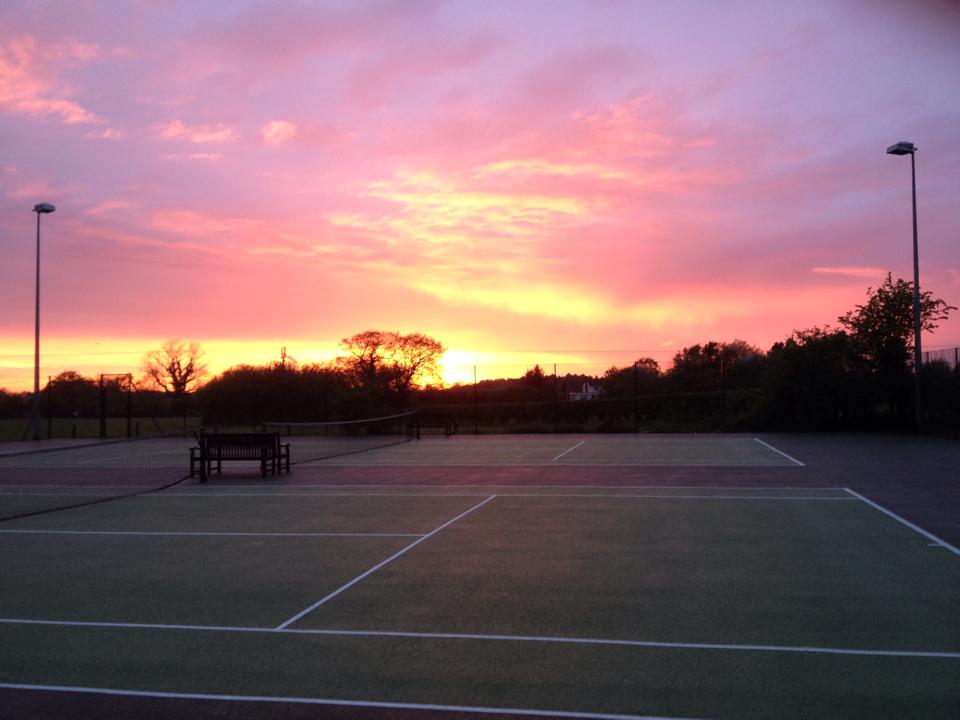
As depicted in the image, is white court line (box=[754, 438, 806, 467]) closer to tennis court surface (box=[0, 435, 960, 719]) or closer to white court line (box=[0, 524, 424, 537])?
tennis court surface (box=[0, 435, 960, 719])

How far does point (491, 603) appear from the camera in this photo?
6.73 m

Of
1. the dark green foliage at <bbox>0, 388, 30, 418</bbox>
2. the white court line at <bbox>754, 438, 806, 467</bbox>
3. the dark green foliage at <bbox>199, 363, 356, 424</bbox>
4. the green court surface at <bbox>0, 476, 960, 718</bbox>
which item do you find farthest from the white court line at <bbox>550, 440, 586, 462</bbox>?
the dark green foliage at <bbox>0, 388, 30, 418</bbox>

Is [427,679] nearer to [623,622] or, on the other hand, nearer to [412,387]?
[623,622]

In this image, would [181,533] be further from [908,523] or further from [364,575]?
[908,523]

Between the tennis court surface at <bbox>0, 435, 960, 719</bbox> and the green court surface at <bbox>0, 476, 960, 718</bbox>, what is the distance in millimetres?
26

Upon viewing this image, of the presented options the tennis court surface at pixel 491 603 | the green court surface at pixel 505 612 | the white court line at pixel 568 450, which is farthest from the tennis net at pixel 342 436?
the green court surface at pixel 505 612

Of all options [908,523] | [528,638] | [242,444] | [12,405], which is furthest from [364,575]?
[12,405]

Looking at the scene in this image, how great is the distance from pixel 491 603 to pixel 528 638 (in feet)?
3.28

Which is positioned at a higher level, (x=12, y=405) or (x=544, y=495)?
(x=12, y=405)

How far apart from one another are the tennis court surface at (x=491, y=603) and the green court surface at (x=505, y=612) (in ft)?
0.08

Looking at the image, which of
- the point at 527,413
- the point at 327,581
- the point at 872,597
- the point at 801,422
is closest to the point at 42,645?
the point at 327,581

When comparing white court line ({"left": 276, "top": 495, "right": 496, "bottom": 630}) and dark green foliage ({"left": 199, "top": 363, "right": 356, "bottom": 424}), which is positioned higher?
dark green foliage ({"left": 199, "top": 363, "right": 356, "bottom": 424})

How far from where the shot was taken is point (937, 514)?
11.1 m

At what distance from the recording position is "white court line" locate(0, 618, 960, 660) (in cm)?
535
